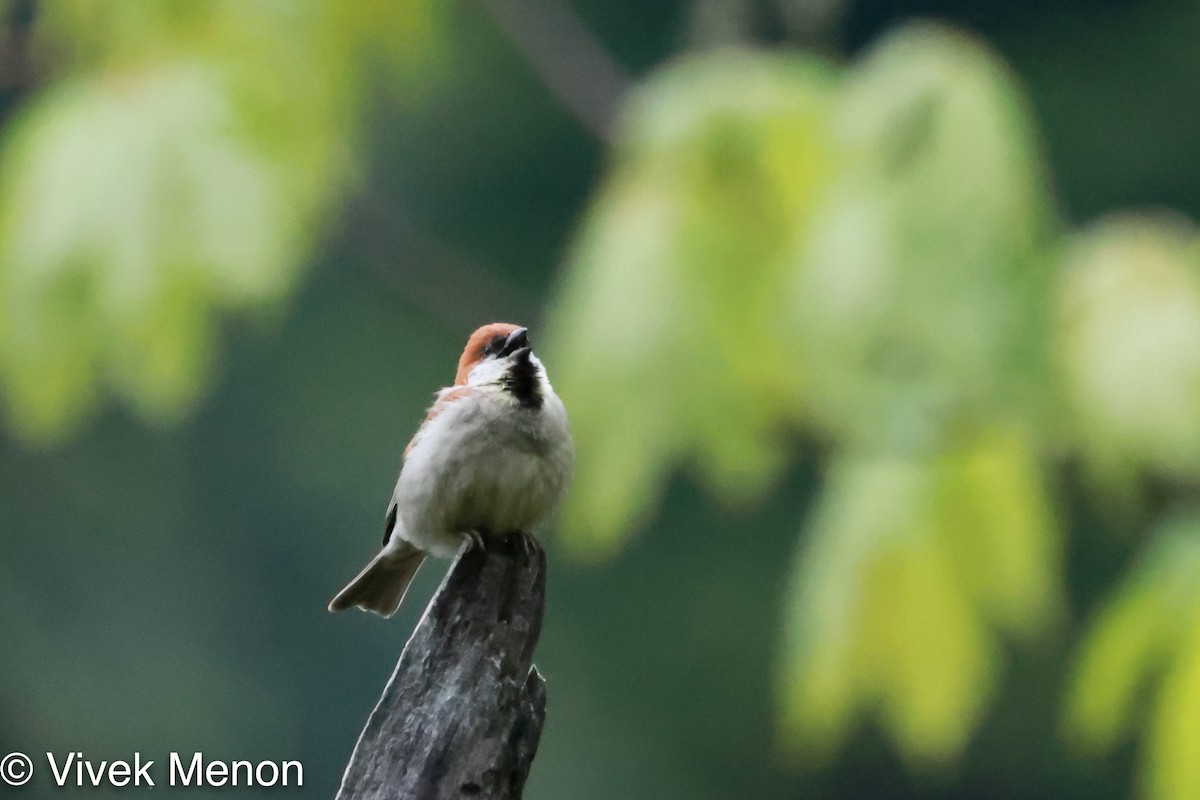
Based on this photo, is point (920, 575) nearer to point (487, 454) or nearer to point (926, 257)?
point (926, 257)

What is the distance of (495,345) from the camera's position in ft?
10.5

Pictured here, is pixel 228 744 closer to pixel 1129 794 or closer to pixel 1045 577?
pixel 1129 794

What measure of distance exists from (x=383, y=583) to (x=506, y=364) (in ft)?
1.79

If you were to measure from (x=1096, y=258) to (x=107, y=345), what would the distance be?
188 centimetres

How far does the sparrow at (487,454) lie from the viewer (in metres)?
3.02

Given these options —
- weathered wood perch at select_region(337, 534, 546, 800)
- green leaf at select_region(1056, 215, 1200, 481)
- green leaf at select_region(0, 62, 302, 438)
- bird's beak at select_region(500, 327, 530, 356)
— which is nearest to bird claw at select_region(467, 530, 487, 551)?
weathered wood perch at select_region(337, 534, 546, 800)

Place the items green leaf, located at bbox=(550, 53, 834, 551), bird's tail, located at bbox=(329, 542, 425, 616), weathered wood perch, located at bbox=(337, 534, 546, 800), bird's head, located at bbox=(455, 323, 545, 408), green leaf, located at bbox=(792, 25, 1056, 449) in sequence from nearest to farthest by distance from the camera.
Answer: weathered wood perch, located at bbox=(337, 534, 546, 800) → green leaf, located at bbox=(792, 25, 1056, 449) → green leaf, located at bbox=(550, 53, 834, 551) → bird's head, located at bbox=(455, 323, 545, 408) → bird's tail, located at bbox=(329, 542, 425, 616)

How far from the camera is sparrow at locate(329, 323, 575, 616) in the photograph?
3.02 metres

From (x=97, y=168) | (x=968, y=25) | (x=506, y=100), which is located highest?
(x=968, y=25)

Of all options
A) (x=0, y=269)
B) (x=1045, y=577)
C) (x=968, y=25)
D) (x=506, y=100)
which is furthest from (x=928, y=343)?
(x=506, y=100)

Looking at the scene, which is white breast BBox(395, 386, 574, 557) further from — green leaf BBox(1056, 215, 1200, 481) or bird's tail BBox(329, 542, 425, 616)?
green leaf BBox(1056, 215, 1200, 481)

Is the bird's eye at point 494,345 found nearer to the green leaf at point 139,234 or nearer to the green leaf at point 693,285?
the green leaf at point 693,285

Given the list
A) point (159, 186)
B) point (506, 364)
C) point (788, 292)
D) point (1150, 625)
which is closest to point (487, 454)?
point (506, 364)

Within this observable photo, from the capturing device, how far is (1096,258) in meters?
3.47
